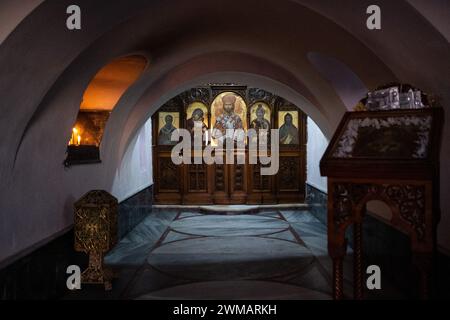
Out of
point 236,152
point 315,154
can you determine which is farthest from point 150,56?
point 236,152

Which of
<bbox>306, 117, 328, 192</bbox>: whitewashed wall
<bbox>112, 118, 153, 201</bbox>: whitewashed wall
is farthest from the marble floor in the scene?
<bbox>306, 117, 328, 192</bbox>: whitewashed wall

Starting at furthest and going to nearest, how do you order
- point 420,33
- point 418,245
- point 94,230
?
point 94,230 < point 420,33 < point 418,245

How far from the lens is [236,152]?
1206 centimetres

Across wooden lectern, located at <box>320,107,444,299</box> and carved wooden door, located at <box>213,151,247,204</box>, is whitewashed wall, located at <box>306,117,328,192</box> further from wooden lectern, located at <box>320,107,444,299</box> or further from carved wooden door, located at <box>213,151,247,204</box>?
wooden lectern, located at <box>320,107,444,299</box>

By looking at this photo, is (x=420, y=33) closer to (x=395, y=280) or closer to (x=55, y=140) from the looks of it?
(x=395, y=280)

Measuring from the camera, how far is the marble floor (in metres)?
4.85

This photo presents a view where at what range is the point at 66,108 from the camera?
14.9 feet

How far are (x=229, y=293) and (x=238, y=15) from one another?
2.98 metres

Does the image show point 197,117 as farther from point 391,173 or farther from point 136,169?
point 391,173

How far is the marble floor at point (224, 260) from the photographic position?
15.9ft

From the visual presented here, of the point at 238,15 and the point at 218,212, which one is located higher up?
the point at 238,15

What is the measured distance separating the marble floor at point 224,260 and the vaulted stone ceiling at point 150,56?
1228mm

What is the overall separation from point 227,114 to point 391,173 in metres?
9.50

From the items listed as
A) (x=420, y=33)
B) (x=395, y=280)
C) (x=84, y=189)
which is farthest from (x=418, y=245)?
(x=84, y=189)
